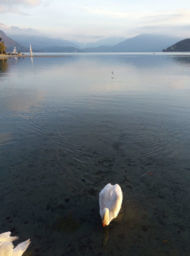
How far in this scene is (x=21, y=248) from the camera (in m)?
7.03

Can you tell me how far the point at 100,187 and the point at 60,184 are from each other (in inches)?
80.7

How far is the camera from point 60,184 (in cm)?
1023

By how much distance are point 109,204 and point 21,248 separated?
3.48 m

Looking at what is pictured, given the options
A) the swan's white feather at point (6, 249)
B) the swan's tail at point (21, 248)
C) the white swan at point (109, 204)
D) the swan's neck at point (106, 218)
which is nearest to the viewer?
the swan's white feather at point (6, 249)

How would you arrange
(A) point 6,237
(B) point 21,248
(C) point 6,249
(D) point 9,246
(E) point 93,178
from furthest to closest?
(E) point 93,178 < (A) point 6,237 < (B) point 21,248 < (D) point 9,246 < (C) point 6,249

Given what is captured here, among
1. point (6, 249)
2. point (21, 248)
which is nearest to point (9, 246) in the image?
point (6, 249)

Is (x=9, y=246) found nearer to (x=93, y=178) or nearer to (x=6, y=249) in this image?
(x=6, y=249)

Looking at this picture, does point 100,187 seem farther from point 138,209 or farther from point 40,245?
point 40,245

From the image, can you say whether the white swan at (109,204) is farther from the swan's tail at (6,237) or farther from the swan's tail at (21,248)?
the swan's tail at (6,237)

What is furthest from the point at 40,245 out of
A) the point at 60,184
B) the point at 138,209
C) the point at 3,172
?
the point at 3,172

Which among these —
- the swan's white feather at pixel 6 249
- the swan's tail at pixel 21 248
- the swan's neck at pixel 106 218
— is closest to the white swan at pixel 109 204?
the swan's neck at pixel 106 218

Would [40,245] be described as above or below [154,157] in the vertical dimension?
below

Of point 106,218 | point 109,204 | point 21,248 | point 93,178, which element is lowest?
point 21,248

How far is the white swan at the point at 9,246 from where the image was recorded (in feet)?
22.1
